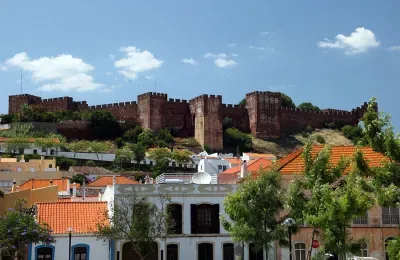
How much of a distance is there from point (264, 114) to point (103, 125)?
27.5 metres

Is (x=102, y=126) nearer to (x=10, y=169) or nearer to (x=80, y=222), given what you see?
(x=10, y=169)

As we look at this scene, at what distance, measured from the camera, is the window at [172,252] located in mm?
27078

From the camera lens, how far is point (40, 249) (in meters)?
25.5

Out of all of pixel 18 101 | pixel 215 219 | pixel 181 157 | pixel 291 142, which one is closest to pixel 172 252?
pixel 215 219

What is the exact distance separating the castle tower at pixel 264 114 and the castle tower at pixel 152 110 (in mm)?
15296

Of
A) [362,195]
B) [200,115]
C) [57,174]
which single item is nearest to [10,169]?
[57,174]

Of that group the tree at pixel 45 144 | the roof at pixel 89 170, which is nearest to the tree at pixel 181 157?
the roof at pixel 89 170

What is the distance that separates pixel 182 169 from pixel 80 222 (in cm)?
5545

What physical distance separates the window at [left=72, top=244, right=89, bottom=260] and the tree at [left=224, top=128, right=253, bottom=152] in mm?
70643

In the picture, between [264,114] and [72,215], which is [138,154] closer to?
[264,114]

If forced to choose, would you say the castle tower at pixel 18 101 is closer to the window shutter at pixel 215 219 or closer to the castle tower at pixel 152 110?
the castle tower at pixel 152 110

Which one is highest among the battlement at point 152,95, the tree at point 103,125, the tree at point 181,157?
the battlement at point 152,95

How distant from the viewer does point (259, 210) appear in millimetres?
21609

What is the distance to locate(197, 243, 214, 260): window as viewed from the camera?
27375mm
